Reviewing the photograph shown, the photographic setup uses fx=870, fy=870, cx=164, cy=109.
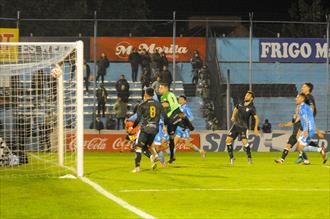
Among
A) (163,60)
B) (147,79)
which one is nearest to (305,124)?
(147,79)

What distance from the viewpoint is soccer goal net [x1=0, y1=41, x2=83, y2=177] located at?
20109 millimetres

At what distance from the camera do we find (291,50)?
38531 millimetres

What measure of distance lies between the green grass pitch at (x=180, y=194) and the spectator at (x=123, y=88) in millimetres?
12759

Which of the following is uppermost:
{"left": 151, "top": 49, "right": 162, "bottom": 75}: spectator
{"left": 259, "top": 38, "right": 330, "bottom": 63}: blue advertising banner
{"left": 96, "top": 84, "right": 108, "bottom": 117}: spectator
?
{"left": 259, "top": 38, "right": 330, "bottom": 63}: blue advertising banner

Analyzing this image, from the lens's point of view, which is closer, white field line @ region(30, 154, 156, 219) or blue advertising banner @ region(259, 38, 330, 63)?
white field line @ region(30, 154, 156, 219)

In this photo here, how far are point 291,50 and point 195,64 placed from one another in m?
5.20

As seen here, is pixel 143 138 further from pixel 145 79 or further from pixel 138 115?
pixel 145 79

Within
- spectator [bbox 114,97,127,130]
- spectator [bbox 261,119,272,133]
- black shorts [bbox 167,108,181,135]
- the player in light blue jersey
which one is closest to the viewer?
the player in light blue jersey

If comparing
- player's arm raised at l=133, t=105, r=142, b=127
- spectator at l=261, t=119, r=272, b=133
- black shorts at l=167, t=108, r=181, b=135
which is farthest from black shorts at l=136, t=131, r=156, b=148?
spectator at l=261, t=119, r=272, b=133

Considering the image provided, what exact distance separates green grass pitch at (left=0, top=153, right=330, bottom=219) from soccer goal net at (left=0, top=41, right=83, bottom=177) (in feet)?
5.39

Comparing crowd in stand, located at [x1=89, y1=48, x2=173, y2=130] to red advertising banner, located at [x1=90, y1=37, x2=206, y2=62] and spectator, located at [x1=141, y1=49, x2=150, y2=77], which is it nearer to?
spectator, located at [x1=141, y1=49, x2=150, y2=77]

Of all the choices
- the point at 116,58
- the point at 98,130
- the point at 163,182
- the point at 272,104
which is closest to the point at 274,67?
the point at 272,104

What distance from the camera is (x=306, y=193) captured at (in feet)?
49.2

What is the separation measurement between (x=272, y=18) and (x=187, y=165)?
40.4 m
